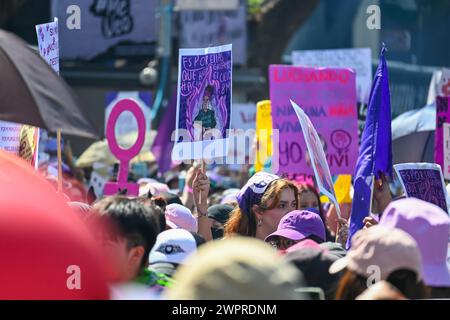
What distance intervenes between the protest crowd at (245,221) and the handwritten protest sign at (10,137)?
0.08 metres

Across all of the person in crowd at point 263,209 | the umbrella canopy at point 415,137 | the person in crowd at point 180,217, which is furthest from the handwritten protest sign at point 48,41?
the umbrella canopy at point 415,137

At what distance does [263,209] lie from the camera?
6027 mm

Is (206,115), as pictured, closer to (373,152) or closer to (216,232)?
(216,232)

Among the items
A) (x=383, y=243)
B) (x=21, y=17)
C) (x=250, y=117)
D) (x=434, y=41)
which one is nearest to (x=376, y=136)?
(x=383, y=243)

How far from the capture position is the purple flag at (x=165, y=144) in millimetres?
11672

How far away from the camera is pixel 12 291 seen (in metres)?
2.91

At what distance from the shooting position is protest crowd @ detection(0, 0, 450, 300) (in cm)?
288

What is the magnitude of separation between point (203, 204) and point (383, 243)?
287 centimetres

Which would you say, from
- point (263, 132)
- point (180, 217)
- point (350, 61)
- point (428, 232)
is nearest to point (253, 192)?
point (180, 217)

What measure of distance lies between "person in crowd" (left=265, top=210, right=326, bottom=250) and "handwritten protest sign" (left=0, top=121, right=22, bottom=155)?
1.84m

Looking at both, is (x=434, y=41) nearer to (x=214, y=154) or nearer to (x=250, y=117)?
(x=250, y=117)

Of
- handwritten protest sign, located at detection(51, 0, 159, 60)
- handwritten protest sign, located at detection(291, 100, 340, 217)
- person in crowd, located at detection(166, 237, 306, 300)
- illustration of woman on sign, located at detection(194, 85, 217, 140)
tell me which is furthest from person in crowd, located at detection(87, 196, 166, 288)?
handwritten protest sign, located at detection(51, 0, 159, 60)

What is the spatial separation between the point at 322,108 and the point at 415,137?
1.55 metres

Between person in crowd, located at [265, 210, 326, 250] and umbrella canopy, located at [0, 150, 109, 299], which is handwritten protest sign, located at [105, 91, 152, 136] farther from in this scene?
umbrella canopy, located at [0, 150, 109, 299]
